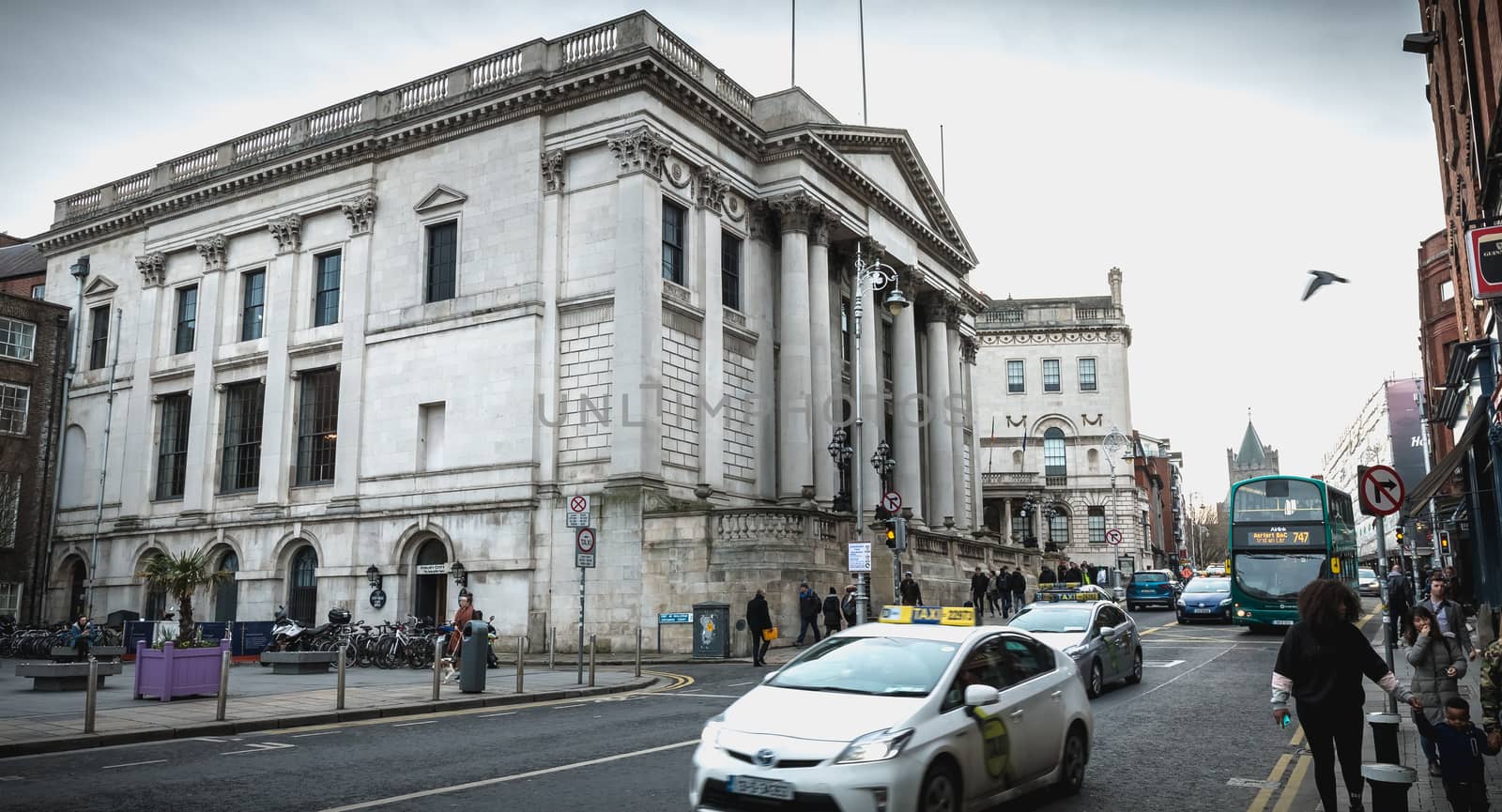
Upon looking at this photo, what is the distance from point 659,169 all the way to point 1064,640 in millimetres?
20288

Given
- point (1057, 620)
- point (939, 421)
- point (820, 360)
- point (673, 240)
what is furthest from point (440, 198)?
point (1057, 620)

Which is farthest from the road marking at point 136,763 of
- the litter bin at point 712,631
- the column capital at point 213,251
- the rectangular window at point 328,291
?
the column capital at point 213,251

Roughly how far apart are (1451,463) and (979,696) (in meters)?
24.3

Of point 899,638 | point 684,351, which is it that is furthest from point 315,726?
point 684,351

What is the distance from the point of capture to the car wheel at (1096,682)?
1648cm

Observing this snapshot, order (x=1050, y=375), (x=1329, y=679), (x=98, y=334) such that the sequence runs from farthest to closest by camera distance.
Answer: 1. (x=1050, y=375)
2. (x=98, y=334)
3. (x=1329, y=679)

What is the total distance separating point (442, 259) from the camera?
35.2 meters

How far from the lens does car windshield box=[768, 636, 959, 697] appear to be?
801 cm

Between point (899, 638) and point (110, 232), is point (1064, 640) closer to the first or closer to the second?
point (899, 638)

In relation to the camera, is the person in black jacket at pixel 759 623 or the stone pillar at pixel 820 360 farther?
the stone pillar at pixel 820 360

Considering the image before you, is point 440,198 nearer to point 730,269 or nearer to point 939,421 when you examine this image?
point 730,269

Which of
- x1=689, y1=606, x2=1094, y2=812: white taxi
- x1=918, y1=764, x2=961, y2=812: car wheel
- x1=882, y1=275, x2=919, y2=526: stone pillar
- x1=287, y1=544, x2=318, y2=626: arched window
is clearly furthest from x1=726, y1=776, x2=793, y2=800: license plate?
x1=882, y1=275, x2=919, y2=526: stone pillar

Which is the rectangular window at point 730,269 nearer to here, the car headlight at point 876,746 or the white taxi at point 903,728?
the white taxi at point 903,728

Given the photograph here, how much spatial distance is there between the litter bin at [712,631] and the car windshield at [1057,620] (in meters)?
9.95
